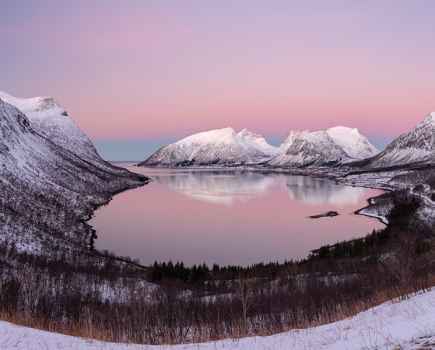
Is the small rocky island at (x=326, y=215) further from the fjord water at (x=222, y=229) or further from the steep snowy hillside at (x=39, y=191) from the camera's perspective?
the steep snowy hillside at (x=39, y=191)

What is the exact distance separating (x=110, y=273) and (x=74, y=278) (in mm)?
6533

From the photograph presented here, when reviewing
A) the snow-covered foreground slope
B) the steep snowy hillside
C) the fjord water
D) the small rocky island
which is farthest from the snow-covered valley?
the small rocky island

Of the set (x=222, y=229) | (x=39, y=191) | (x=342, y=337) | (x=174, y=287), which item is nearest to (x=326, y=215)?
(x=222, y=229)

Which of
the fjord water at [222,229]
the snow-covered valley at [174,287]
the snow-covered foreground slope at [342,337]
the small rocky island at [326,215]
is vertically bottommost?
the small rocky island at [326,215]

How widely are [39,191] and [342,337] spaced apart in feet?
318

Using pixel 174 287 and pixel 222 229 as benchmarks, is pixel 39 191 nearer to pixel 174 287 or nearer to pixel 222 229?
pixel 222 229

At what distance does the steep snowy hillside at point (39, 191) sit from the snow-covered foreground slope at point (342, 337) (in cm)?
4565

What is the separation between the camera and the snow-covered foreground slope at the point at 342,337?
723 cm

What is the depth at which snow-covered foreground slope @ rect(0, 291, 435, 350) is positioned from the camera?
723 centimetres

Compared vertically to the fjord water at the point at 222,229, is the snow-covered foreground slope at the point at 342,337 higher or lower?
higher

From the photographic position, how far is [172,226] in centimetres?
8188

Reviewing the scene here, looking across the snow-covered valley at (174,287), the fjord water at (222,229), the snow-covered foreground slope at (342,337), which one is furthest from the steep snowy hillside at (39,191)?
the snow-covered foreground slope at (342,337)

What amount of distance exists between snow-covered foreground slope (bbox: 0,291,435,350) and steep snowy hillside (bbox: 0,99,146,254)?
45649 millimetres

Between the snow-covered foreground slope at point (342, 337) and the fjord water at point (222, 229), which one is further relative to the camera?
the fjord water at point (222, 229)
